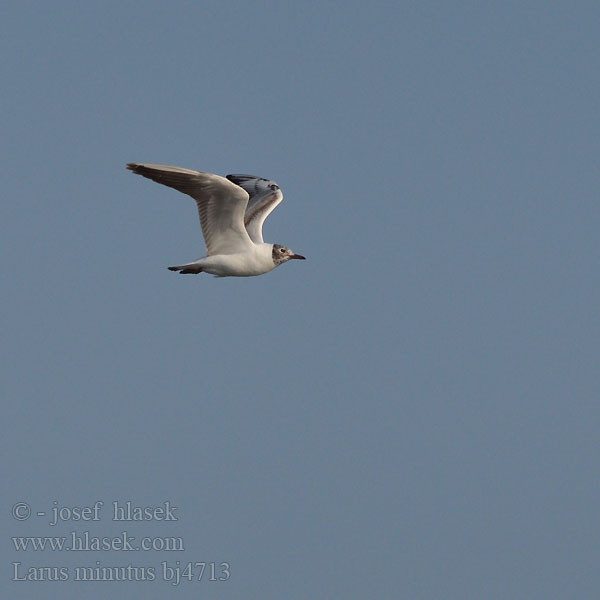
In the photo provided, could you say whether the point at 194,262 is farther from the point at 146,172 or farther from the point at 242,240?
the point at 146,172

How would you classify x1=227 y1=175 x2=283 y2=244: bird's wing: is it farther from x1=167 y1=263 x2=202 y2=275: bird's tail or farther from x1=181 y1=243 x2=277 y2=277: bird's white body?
x1=167 y1=263 x2=202 y2=275: bird's tail

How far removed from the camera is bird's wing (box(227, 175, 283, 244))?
39.1 meters

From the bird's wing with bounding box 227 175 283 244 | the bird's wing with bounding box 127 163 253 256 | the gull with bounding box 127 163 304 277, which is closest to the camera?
the bird's wing with bounding box 127 163 253 256

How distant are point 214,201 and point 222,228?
45.7 inches

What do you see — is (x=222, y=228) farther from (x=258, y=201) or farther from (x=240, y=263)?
(x=258, y=201)

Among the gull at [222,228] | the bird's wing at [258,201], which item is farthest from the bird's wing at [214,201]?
the bird's wing at [258,201]

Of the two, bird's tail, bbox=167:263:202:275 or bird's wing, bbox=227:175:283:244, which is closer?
bird's tail, bbox=167:263:202:275

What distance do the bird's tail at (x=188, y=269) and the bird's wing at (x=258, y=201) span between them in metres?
2.86

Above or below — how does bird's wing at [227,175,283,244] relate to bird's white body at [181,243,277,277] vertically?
above

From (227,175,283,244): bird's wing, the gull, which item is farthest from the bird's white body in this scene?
(227,175,283,244): bird's wing

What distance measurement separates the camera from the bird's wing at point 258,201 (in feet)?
128

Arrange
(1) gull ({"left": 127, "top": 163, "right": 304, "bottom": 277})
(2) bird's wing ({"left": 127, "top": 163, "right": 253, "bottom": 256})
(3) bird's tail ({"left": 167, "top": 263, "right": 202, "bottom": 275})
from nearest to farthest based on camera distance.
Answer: (2) bird's wing ({"left": 127, "top": 163, "right": 253, "bottom": 256}), (1) gull ({"left": 127, "top": 163, "right": 304, "bottom": 277}), (3) bird's tail ({"left": 167, "top": 263, "right": 202, "bottom": 275})

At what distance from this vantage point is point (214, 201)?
1371 inches

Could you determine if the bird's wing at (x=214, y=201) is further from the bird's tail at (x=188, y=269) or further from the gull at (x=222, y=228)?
the bird's tail at (x=188, y=269)
